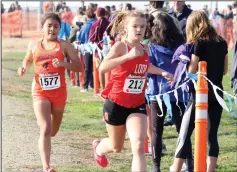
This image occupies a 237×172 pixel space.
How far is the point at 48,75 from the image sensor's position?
9.05 meters

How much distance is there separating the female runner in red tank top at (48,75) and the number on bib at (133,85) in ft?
3.69

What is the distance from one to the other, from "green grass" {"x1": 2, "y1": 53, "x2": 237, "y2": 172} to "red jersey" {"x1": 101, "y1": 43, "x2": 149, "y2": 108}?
1851mm

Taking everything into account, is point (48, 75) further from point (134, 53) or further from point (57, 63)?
point (134, 53)

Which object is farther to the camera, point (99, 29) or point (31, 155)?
point (99, 29)

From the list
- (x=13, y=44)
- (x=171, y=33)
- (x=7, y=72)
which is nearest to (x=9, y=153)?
(x=171, y=33)

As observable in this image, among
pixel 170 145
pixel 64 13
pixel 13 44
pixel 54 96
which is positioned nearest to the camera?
pixel 54 96

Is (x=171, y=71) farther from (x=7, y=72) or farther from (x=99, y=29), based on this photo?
(x=7, y=72)

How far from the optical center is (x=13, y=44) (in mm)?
43156

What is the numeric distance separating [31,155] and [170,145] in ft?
7.30

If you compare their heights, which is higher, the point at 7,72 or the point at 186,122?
the point at 186,122

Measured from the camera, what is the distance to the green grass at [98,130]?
10.1 meters

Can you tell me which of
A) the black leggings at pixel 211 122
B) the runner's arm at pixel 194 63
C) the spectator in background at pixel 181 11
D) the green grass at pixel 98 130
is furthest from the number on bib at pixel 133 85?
the spectator in background at pixel 181 11

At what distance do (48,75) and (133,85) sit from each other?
1359 mm

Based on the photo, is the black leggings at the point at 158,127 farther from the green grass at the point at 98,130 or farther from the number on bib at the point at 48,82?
the number on bib at the point at 48,82
